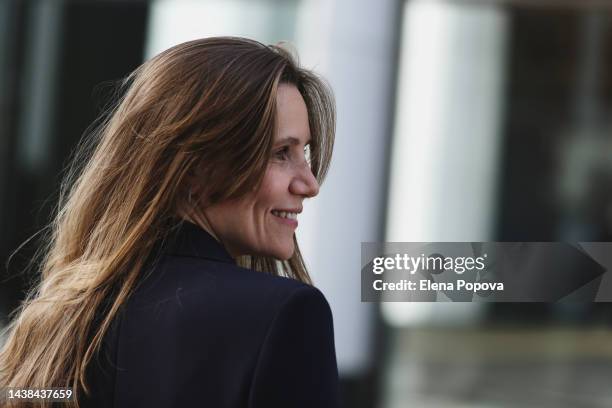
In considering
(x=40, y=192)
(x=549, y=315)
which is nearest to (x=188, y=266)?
(x=549, y=315)

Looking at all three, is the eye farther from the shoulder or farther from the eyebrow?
the shoulder

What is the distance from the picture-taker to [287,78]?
1.70m

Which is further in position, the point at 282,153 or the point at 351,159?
the point at 351,159

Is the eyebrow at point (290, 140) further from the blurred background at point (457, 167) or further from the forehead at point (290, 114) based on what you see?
the blurred background at point (457, 167)

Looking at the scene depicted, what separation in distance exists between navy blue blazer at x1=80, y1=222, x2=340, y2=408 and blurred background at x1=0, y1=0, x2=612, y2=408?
4323 millimetres

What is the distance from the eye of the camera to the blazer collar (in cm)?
162

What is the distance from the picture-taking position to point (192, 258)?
63.8 inches

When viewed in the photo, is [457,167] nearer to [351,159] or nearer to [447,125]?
[447,125]

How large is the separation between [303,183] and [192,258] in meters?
0.24

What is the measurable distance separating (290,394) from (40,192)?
5885 millimetres

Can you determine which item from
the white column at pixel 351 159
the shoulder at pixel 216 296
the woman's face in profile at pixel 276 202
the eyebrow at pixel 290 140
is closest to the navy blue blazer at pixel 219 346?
the shoulder at pixel 216 296

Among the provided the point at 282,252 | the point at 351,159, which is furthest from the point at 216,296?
the point at 351,159

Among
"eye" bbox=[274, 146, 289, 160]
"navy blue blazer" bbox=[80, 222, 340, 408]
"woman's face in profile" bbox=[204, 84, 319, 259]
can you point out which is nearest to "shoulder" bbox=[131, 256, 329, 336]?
"navy blue blazer" bbox=[80, 222, 340, 408]

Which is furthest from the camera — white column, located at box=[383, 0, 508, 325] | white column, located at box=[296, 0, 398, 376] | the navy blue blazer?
white column, located at box=[383, 0, 508, 325]
